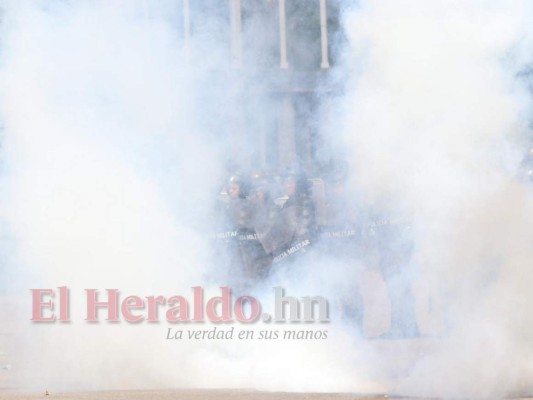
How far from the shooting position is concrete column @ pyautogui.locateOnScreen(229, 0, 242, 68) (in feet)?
47.1

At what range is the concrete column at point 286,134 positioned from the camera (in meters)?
15.8

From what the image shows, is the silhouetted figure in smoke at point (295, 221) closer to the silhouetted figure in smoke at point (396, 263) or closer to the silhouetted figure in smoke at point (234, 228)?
the silhouetted figure in smoke at point (234, 228)

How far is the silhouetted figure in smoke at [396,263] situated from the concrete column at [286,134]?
3467 millimetres

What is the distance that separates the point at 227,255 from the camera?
42.4ft

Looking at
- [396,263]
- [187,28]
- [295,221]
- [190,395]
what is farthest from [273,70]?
[190,395]

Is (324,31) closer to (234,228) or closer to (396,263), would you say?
(234,228)

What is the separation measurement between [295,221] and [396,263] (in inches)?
73.8

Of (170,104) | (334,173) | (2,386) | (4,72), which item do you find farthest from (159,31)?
(2,386)

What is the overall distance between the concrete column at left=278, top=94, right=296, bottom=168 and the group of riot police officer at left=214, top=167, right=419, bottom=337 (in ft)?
4.11

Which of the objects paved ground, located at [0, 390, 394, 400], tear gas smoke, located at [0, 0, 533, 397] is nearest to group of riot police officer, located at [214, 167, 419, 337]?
tear gas smoke, located at [0, 0, 533, 397]

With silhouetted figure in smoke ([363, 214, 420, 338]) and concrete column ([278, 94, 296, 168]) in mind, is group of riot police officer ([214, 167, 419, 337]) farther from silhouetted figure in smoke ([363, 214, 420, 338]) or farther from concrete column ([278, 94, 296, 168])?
concrete column ([278, 94, 296, 168])

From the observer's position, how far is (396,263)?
39.7 ft

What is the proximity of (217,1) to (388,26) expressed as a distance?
197 inches

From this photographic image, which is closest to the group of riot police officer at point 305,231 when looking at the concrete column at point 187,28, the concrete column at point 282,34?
the concrete column at point 187,28
